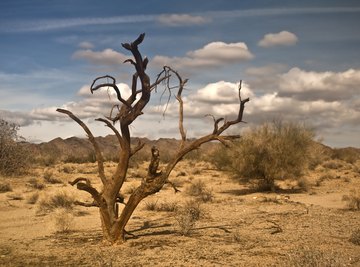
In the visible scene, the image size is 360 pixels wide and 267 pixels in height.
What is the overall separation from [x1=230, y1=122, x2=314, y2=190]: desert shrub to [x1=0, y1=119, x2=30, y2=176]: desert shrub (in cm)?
1441

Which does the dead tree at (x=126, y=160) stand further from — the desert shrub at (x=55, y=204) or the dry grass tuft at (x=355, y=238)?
the desert shrub at (x=55, y=204)

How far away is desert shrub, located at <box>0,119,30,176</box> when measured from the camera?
28656 mm

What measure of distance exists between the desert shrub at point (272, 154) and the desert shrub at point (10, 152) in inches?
567

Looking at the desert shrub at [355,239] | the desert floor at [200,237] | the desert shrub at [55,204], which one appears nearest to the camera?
the desert floor at [200,237]

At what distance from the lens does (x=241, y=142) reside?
23625 mm

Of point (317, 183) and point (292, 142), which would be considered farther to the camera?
point (317, 183)

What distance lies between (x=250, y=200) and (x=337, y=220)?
6192 mm

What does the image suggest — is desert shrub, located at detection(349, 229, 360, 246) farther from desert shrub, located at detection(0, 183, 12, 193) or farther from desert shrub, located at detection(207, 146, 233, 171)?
desert shrub, located at detection(0, 183, 12, 193)

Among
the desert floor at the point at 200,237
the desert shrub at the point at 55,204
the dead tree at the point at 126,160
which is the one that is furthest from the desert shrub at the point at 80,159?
the dead tree at the point at 126,160

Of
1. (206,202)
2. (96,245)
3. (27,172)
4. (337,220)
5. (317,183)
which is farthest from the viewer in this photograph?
(27,172)

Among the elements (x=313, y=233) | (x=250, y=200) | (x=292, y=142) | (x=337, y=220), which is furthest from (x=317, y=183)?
(x=313, y=233)

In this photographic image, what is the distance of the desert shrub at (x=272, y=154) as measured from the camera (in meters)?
22.5

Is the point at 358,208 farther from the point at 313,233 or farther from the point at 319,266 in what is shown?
the point at 319,266

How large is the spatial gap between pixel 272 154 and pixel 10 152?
1667 cm
